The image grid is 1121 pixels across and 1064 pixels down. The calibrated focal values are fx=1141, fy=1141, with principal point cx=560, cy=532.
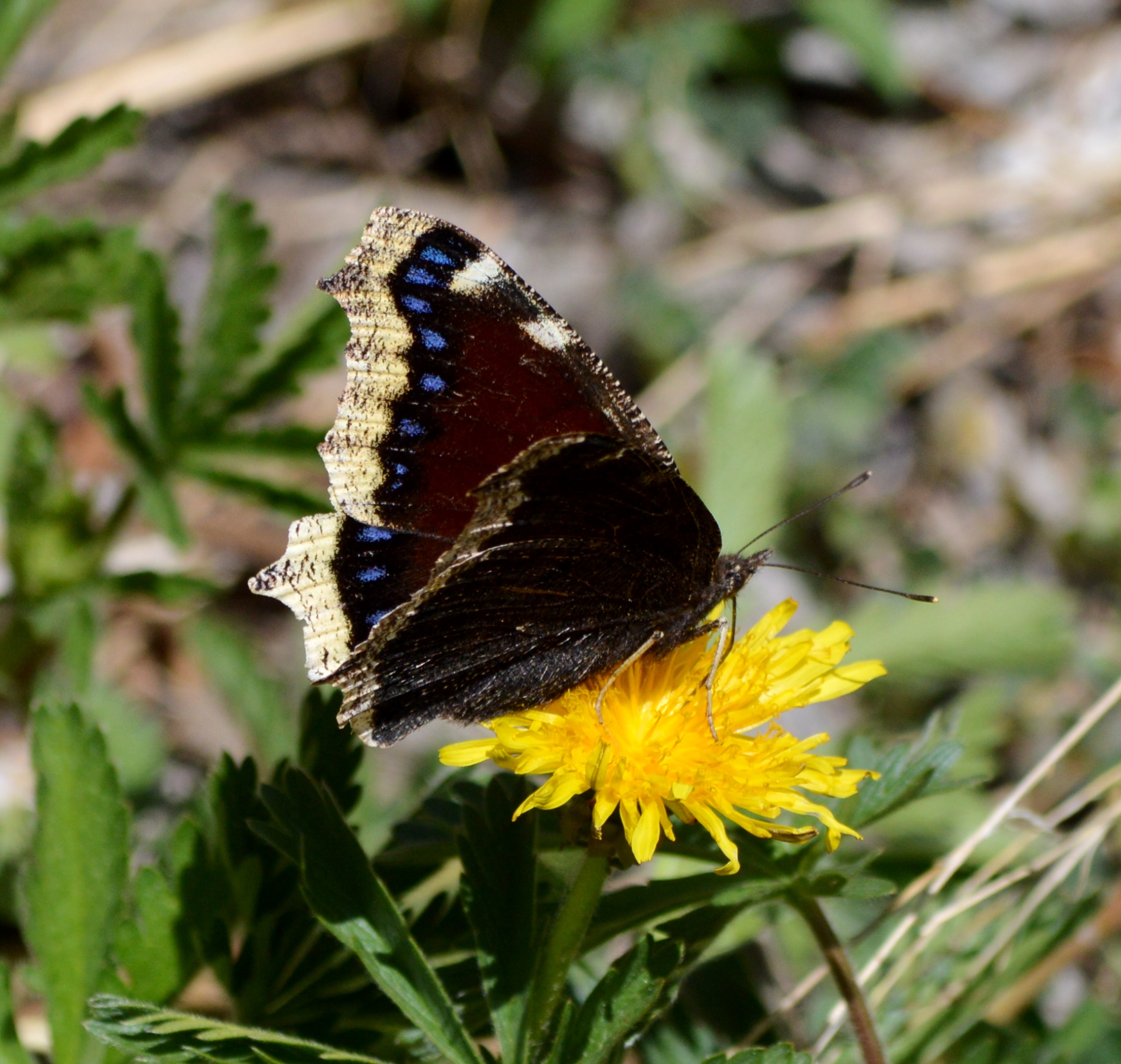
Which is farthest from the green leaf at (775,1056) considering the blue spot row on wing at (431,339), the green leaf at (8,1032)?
the blue spot row on wing at (431,339)

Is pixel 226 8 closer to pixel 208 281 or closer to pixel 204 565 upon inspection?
pixel 204 565

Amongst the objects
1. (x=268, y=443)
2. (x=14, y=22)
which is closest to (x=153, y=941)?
(x=268, y=443)

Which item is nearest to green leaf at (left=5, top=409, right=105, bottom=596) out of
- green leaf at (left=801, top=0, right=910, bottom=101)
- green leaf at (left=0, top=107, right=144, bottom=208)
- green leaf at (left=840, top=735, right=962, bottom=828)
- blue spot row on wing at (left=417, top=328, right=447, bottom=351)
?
green leaf at (left=0, top=107, right=144, bottom=208)

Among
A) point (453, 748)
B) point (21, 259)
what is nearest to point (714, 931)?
point (453, 748)

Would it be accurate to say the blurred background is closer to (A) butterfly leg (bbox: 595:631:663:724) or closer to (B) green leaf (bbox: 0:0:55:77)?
(B) green leaf (bbox: 0:0:55:77)

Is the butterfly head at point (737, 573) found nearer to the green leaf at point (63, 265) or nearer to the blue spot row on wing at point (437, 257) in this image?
the blue spot row on wing at point (437, 257)

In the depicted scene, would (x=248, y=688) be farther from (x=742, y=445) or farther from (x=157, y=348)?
(x=742, y=445)
